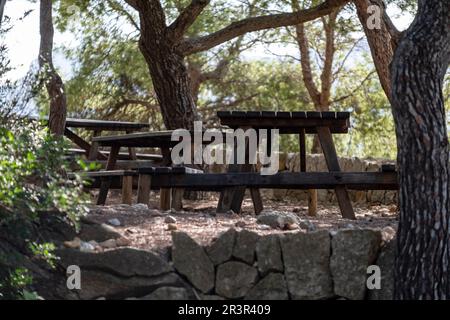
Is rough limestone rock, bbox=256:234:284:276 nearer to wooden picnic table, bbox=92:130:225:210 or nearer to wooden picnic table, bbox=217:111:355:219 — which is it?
wooden picnic table, bbox=217:111:355:219

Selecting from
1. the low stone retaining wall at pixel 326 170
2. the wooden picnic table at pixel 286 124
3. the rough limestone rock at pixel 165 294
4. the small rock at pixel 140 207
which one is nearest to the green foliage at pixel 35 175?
the rough limestone rock at pixel 165 294

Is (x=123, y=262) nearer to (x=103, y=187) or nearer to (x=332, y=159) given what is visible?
(x=332, y=159)

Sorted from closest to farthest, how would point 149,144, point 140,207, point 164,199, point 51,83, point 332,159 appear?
1. point 140,207
2. point 332,159
3. point 51,83
4. point 164,199
5. point 149,144

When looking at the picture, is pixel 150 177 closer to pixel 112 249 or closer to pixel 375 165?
pixel 112 249

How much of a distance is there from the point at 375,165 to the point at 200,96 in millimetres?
7018

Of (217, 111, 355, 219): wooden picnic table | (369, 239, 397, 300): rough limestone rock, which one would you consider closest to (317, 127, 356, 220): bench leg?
(217, 111, 355, 219): wooden picnic table

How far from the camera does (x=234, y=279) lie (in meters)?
5.12

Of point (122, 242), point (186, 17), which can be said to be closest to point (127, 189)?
point (122, 242)

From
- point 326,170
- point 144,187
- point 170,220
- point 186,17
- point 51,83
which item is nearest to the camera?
point 170,220

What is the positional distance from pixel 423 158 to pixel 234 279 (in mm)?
1351

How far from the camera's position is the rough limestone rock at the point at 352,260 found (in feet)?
16.7

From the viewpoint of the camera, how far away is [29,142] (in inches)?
197

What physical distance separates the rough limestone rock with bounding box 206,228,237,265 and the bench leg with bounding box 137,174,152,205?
78.2 inches
